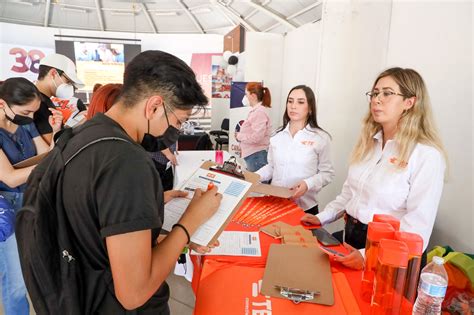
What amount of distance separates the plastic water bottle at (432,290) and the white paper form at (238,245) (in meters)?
0.57

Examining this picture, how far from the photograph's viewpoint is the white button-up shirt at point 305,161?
2.19 metres

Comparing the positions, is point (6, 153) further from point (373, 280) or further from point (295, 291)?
point (373, 280)

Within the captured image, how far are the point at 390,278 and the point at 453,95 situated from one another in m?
1.47

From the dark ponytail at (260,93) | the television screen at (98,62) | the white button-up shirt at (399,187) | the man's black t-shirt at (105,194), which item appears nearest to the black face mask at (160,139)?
the man's black t-shirt at (105,194)

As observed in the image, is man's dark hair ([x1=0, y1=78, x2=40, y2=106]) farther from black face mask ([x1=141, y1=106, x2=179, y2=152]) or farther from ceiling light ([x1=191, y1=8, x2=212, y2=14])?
ceiling light ([x1=191, y1=8, x2=212, y2=14])

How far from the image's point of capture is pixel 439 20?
1.97 metres

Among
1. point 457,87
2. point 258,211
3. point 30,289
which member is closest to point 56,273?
Answer: point 30,289

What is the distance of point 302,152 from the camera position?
2199 mm

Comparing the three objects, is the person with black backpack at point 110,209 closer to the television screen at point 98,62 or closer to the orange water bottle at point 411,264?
the orange water bottle at point 411,264

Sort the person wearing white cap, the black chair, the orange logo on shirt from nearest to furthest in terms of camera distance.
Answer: the orange logo on shirt → the person wearing white cap → the black chair

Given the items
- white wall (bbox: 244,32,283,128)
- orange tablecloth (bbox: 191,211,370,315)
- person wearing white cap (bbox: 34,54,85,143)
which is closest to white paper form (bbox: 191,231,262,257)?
orange tablecloth (bbox: 191,211,370,315)

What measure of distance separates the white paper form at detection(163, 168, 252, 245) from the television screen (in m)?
7.91

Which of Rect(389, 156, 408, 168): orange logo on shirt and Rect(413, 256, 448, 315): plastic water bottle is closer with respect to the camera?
Rect(413, 256, 448, 315): plastic water bottle

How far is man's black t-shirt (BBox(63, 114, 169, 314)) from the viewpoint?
0.65 m
